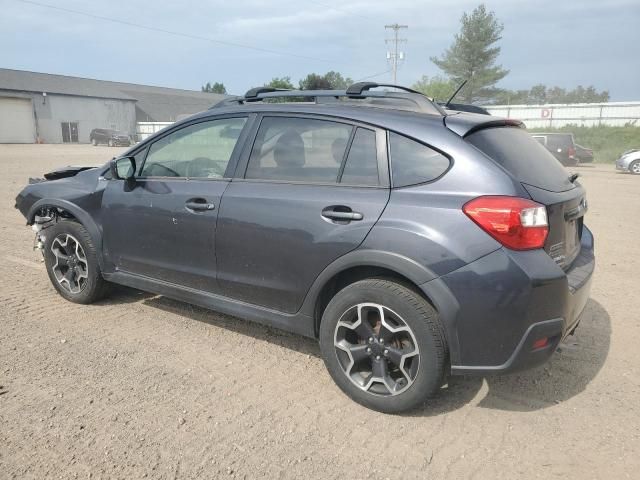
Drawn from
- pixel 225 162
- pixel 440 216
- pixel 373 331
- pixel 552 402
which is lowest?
pixel 552 402

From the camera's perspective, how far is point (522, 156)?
3.09 metres

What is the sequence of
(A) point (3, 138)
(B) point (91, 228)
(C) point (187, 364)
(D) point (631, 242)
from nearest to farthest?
(C) point (187, 364)
(B) point (91, 228)
(D) point (631, 242)
(A) point (3, 138)

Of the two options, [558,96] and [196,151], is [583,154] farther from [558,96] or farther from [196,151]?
[558,96]

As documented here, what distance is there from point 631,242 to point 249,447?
713cm

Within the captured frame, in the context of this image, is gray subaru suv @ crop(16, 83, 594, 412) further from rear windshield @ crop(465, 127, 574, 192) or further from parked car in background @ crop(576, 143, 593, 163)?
parked car in background @ crop(576, 143, 593, 163)

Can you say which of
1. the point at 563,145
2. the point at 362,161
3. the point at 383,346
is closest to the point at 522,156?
the point at 362,161

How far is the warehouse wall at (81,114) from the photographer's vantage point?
53781mm

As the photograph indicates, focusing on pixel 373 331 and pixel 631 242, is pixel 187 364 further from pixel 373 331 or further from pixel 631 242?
pixel 631 242

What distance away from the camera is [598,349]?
12.8 feet

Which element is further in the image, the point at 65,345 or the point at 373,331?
the point at 65,345

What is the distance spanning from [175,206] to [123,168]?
80 centimetres

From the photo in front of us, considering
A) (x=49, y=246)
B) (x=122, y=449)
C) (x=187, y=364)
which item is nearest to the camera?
(x=122, y=449)

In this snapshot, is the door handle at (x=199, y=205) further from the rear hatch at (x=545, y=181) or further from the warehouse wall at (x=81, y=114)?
the warehouse wall at (x=81, y=114)

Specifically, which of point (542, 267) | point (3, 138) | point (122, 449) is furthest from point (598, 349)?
point (3, 138)
